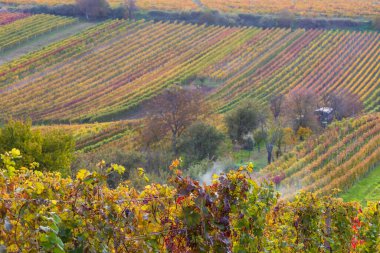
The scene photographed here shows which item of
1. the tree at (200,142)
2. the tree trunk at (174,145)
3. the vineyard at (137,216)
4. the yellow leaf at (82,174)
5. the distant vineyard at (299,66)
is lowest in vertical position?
the distant vineyard at (299,66)

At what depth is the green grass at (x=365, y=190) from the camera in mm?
18984

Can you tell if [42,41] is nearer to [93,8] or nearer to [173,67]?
[93,8]

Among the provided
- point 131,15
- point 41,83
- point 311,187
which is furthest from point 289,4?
point 311,187

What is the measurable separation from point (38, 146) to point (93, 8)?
166 ft

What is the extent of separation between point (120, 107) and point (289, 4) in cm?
4265

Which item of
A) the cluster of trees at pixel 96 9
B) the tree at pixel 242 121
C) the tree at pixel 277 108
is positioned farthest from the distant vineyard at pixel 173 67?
the tree at pixel 242 121

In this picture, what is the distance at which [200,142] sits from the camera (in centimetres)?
3097

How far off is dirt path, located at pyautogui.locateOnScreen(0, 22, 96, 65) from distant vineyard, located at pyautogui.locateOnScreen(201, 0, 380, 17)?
61.6 feet

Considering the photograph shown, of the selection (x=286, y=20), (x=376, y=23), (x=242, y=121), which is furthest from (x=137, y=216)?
(x=376, y=23)

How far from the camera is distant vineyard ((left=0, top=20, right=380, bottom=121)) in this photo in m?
47.8

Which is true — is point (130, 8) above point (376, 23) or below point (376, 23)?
above

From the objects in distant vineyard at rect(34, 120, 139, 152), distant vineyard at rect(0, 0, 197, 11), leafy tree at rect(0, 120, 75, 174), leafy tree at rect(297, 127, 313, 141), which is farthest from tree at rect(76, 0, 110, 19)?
leafy tree at rect(0, 120, 75, 174)

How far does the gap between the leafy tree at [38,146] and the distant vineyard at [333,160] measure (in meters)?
8.45

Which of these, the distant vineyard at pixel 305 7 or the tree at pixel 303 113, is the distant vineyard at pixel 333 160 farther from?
the distant vineyard at pixel 305 7
